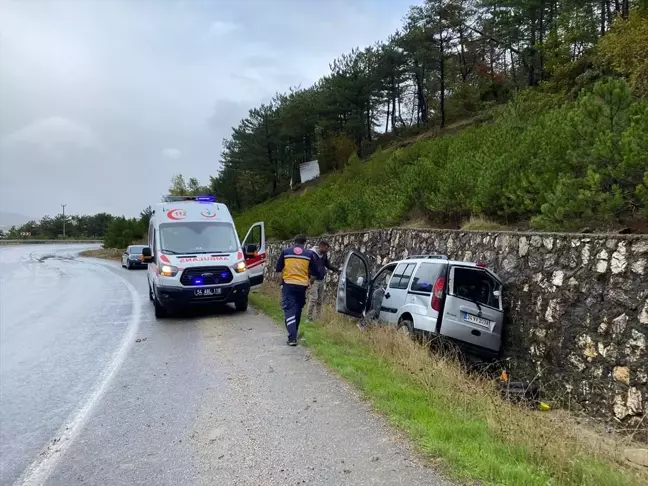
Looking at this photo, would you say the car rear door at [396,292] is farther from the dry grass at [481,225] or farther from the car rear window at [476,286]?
the dry grass at [481,225]

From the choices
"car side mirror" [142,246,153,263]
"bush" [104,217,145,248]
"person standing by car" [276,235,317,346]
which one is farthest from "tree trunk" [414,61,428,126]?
"person standing by car" [276,235,317,346]

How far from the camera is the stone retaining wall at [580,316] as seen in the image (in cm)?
689

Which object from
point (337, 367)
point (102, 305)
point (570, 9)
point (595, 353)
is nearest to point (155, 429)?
point (337, 367)

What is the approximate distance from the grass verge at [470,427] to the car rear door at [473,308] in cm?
67

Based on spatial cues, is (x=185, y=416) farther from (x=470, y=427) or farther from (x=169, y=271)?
(x=169, y=271)

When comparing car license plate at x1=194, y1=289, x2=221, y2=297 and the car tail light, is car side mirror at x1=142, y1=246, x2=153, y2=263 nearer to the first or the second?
car license plate at x1=194, y1=289, x2=221, y2=297

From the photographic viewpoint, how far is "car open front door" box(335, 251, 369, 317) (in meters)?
10.8

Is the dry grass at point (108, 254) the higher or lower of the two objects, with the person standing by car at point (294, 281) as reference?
lower

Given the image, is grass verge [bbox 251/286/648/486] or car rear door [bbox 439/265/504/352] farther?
car rear door [bbox 439/265/504/352]

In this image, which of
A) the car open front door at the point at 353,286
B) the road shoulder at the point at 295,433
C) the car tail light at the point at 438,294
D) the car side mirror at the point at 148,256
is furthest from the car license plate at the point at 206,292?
the car tail light at the point at 438,294

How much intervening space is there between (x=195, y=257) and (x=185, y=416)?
7301mm

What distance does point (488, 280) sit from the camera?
916cm

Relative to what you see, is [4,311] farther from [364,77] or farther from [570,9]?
[364,77]

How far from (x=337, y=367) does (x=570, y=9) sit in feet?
107
